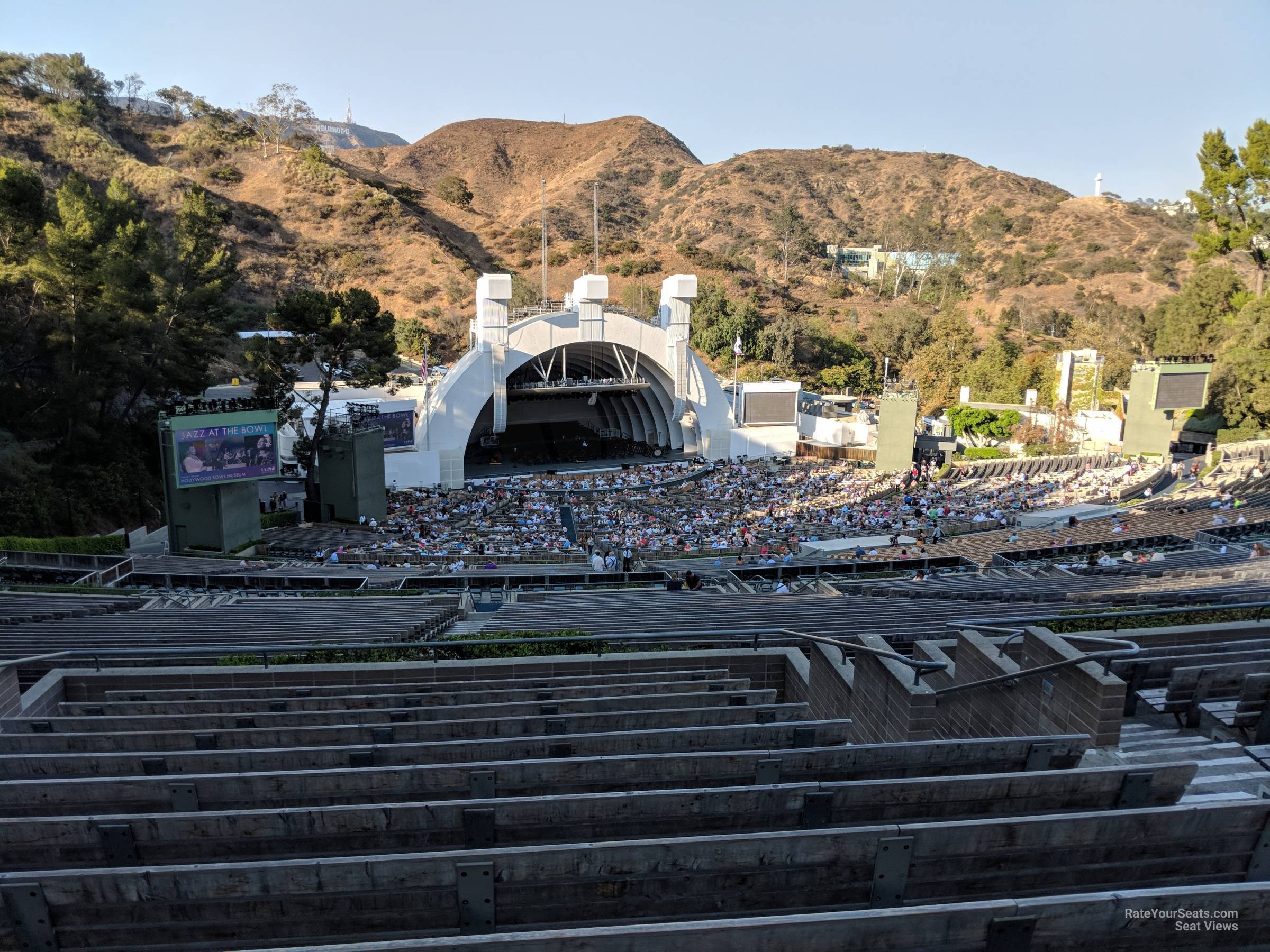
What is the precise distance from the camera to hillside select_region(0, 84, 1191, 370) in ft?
224

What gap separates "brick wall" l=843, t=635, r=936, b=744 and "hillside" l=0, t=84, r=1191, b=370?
60378 millimetres

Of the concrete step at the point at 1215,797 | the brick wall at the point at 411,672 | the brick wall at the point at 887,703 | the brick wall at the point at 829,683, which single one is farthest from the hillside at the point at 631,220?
the concrete step at the point at 1215,797

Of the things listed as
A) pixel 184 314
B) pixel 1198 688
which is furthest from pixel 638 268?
pixel 1198 688

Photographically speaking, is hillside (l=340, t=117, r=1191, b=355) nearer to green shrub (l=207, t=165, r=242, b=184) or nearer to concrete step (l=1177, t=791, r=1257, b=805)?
green shrub (l=207, t=165, r=242, b=184)

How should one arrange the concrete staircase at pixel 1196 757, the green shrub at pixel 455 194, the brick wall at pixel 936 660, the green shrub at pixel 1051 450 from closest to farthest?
the concrete staircase at pixel 1196 757 < the brick wall at pixel 936 660 < the green shrub at pixel 1051 450 < the green shrub at pixel 455 194

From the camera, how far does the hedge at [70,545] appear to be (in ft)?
59.2

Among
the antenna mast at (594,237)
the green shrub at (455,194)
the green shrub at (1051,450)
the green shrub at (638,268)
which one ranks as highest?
the green shrub at (455,194)

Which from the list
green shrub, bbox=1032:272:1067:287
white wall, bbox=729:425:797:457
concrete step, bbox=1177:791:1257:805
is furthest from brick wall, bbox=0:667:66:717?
green shrub, bbox=1032:272:1067:287

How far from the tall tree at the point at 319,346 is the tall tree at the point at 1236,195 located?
43.3 m

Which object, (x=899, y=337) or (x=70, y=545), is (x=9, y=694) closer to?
(x=70, y=545)

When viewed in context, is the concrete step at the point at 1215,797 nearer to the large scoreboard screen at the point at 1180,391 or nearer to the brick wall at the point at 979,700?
the brick wall at the point at 979,700

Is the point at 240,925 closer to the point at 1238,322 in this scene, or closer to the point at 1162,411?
the point at 1162,411

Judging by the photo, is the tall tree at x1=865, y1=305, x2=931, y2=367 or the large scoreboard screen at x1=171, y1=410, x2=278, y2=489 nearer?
the large scoreboard screen at x1=171, y1=410, x2=278, y2=489

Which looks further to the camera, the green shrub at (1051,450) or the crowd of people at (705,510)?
the green shrub at (1051,450)
